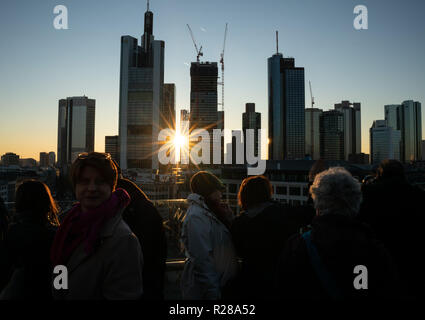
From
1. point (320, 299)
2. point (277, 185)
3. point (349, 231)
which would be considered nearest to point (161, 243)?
point (320, 299)

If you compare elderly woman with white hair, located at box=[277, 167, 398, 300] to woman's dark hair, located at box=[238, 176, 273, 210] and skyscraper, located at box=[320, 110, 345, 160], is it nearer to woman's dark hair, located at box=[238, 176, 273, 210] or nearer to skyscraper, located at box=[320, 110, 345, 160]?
woman's dark hair, located at box=[238, 176, 273, 210]

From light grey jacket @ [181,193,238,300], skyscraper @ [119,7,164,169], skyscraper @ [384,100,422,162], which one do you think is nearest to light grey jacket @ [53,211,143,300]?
light grey jacket @ [181,193,238,300]

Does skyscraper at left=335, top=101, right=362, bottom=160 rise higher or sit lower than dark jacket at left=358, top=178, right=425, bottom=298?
higher

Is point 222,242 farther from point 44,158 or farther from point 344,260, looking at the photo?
point 44,158

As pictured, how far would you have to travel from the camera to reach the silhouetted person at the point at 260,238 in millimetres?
2424

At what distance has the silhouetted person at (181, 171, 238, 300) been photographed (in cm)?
237

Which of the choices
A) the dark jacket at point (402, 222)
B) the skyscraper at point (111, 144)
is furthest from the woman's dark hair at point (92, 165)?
the skyscraper at point (111, 144)

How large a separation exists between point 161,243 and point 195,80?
519ft

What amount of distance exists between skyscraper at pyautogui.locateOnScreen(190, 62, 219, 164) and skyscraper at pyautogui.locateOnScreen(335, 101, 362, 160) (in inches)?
2734

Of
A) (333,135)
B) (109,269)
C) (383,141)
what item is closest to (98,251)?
(109,269)

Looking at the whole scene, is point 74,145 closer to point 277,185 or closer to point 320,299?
point 277,185

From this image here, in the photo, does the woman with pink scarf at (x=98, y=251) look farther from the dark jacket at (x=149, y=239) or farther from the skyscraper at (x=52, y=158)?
the skyscraper at (x=52, y=158)

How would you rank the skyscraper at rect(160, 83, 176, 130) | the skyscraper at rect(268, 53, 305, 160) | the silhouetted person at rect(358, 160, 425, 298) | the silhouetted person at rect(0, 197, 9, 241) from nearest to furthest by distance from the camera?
1. the silhouetted person at rect(0, 197, 9, 241)
2. the silhouetted person at rect(358, 160, 425, 298)
3. the skyscraper at rect(268, 53, 305, 160)
4. the skyscraper at rect(160, 83, 176, 130)

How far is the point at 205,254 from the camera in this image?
2.38m
